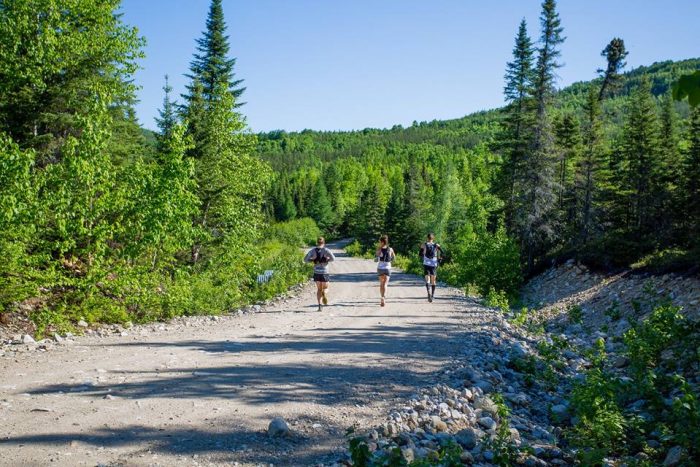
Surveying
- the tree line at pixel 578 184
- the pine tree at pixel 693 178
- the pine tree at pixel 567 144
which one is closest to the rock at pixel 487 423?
the tree line at pixel 578 184

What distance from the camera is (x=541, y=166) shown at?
96.0ft

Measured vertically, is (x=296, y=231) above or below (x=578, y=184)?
below

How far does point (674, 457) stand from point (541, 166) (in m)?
26.2

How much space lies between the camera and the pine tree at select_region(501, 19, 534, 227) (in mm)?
32500

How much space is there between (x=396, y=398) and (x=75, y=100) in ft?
46.7

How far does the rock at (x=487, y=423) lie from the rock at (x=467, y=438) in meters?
0.52

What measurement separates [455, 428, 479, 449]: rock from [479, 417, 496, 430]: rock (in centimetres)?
52

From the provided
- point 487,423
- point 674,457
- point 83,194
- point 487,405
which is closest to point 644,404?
point 674,457

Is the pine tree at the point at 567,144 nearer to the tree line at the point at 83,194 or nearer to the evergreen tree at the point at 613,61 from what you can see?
the evergreen tree at the point at 613,61

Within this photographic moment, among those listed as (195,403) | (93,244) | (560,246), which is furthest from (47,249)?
(560,246)

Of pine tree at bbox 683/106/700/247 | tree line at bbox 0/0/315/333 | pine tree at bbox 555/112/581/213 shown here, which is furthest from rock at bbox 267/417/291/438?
pine tree at bbox 555/112/581/213

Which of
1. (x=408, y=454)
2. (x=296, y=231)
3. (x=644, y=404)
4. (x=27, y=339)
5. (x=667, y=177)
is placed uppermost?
(x=667, y=177)

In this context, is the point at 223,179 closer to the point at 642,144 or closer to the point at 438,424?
the point at 438,424

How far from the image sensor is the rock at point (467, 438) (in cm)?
515
